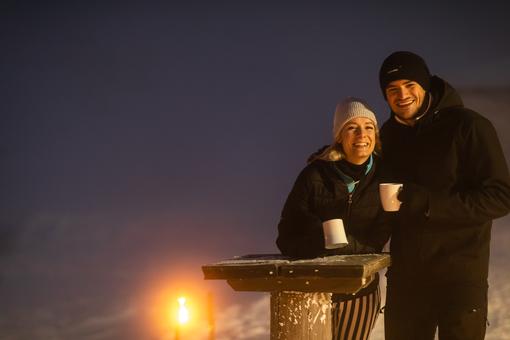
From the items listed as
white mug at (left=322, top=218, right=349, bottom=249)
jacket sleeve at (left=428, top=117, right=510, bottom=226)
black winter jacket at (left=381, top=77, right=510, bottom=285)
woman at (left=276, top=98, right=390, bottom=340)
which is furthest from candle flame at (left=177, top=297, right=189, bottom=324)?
jacket sleeve at (left=428, top=117, right=510, bottom=226)

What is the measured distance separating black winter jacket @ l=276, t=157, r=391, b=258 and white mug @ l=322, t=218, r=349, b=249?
0.19m

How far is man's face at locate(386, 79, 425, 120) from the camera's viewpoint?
3021 mm

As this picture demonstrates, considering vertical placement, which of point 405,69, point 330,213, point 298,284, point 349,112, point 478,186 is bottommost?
point 298,284

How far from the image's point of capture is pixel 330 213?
112 inches

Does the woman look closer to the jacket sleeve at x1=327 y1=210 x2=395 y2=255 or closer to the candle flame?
the jacket sleeve at x1=327 y1=210 x2=395 y2=255

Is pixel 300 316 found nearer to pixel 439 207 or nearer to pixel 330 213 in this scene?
pixel 330 213

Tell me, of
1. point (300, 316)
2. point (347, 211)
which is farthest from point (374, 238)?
point (300, 316)

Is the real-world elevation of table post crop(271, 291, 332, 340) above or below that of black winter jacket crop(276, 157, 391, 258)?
below

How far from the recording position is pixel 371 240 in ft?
9.40

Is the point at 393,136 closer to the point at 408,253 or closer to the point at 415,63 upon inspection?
the point at 415,63

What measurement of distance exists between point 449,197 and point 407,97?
2.45 feet

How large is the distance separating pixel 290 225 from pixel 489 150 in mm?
1223

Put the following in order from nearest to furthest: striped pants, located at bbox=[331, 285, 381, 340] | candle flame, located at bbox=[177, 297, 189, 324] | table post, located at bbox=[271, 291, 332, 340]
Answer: table post, located at bbox=[271, 291, 332, 340] → striped pants, located at bbox=[331, 285, 381, 340] → candle flame, located at bbox=[177, 297, 189, 324]

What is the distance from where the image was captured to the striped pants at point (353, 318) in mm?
2854
